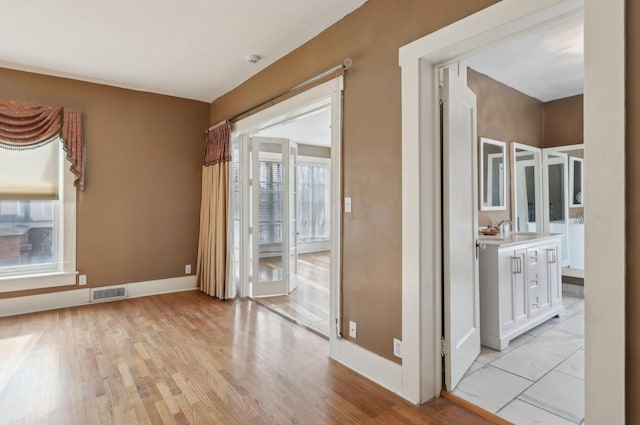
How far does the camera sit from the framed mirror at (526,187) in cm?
436

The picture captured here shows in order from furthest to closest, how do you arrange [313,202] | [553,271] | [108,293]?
[313,202] < [108,293] < [553,271]

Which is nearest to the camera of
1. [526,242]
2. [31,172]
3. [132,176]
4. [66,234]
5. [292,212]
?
[526,242]

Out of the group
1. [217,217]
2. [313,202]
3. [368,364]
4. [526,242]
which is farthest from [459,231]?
[313,202]

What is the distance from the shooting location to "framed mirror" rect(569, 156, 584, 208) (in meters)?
4.84

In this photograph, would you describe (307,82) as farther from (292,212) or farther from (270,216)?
(292,212)

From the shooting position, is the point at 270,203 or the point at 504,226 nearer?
the point at 504,226

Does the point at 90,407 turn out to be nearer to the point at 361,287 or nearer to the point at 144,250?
the point at 361,287

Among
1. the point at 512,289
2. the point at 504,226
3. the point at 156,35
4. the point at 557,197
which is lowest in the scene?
the point at 512,289

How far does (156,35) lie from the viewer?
3076 millimetres

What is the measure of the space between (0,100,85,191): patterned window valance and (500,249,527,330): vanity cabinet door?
184 inches

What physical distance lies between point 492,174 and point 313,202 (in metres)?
5.35

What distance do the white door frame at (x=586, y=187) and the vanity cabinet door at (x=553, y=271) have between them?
2.06 m

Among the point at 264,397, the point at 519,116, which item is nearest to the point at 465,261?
the point at 264,397

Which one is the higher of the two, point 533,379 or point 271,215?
point 271,215
